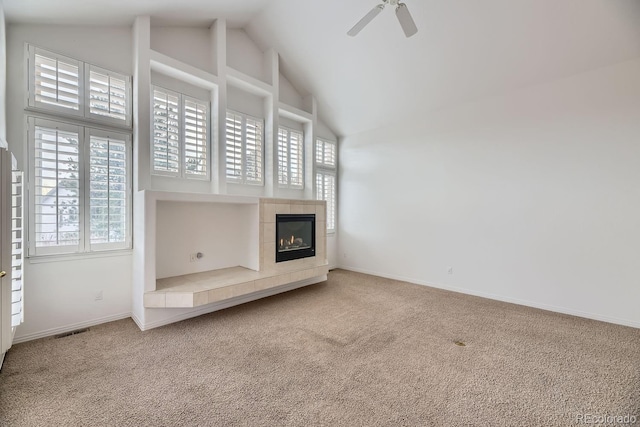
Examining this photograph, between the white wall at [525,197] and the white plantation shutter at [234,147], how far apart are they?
2.78 metres

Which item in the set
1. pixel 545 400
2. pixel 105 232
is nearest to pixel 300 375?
pixel 545 400

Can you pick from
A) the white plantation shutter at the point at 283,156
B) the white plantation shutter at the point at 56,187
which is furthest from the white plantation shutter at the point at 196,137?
the white plantation shutter at the point at 283,156

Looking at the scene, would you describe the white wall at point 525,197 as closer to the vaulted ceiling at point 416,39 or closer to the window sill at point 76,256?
the vaulted ceiling at point 416,39

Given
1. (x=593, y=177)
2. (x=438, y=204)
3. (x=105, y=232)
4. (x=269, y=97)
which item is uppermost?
(x=269, y=97)

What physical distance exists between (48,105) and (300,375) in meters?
3.83

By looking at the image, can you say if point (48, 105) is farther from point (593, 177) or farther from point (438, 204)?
point (593, 177)

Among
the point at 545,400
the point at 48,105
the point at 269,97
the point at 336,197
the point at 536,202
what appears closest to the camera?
the point at 545,400

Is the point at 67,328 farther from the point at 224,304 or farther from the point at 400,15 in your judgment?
the point at 400,15

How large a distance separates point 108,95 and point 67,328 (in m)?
2.77

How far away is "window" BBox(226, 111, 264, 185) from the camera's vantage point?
14.8 feet

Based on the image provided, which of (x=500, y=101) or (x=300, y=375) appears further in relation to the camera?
(x=500, y=101)

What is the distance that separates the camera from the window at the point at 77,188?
115 inches

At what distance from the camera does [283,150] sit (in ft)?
17.6

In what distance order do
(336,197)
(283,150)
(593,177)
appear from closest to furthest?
(593,177), (283,150), (336,197)
